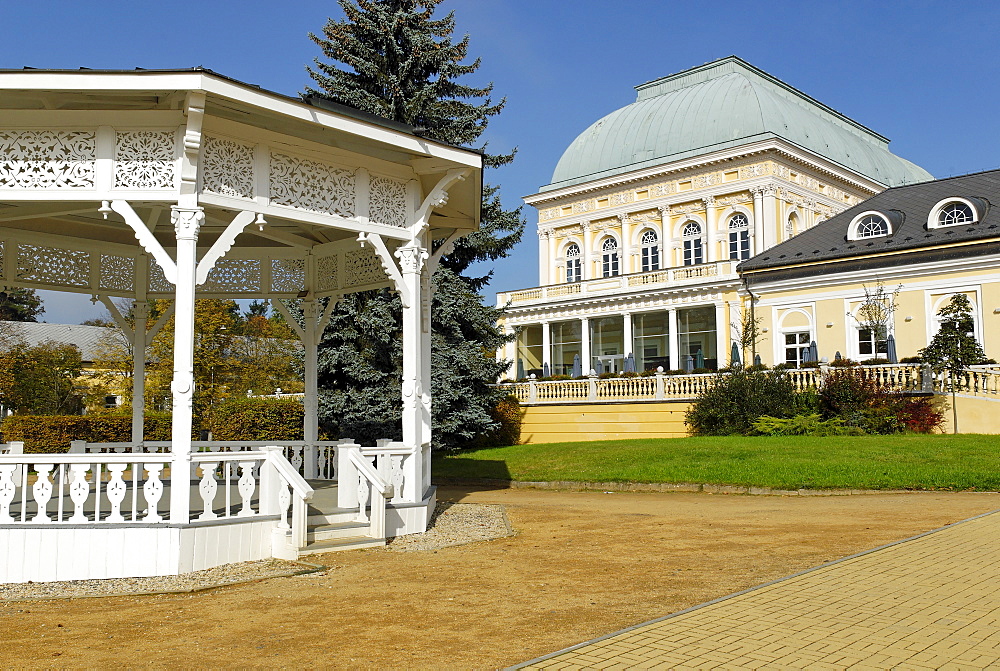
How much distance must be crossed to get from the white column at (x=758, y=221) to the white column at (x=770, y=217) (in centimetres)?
15

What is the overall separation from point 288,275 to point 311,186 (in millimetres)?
4677

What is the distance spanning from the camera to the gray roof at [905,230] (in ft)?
103

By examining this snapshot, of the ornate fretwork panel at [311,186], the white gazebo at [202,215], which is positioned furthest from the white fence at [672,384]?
the ornate fretwork panel at [311,186]

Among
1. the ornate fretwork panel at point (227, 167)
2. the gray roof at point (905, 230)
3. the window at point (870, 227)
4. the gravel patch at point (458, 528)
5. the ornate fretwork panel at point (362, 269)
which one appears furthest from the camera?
the window at point (870, 227)

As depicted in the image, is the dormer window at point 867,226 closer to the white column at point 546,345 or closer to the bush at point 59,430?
the white column at point 546,345

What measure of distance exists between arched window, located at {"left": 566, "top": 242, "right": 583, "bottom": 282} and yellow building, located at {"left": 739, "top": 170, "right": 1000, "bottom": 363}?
17.8m

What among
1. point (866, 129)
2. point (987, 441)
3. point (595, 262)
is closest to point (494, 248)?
point (987, 441)

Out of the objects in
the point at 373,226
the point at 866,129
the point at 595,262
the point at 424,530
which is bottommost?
the point at 424,530

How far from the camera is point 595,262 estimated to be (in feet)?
173

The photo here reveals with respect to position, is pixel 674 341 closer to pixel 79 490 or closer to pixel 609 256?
pixel 609 256

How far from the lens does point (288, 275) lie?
14.3 m

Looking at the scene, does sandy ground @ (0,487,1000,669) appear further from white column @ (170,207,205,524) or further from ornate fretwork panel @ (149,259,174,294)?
ornate fretwork panel @ (149,259,174,294)

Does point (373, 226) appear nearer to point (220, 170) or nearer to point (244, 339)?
point (220, 170)

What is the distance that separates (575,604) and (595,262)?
46.6m
